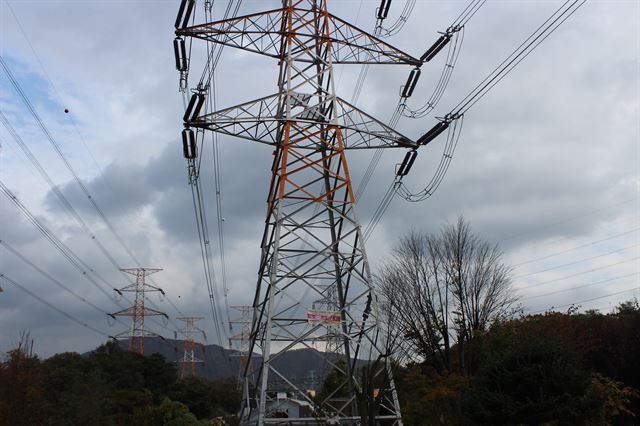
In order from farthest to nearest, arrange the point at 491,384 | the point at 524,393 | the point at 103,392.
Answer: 1. the point at 103,392
2. the point at 491,384
3. the point at 524,393

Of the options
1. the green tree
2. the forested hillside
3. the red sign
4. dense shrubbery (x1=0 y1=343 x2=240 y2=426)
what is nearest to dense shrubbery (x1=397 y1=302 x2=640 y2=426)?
the forested hillside

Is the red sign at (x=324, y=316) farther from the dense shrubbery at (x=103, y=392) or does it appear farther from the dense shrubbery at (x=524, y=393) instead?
the dense shrubbery at (x=103, y=392)

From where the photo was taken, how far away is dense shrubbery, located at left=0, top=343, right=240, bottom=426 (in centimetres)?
2403

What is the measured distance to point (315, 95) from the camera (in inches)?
757

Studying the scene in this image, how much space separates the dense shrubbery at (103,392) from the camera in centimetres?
2403

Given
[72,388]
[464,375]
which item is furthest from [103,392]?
[464,375]

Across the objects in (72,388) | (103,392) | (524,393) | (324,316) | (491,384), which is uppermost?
(72,388)

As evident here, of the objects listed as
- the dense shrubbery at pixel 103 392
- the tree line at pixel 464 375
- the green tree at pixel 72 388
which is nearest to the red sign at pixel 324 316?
the tree line at pixel 464 375

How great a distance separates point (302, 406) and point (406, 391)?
1609cm

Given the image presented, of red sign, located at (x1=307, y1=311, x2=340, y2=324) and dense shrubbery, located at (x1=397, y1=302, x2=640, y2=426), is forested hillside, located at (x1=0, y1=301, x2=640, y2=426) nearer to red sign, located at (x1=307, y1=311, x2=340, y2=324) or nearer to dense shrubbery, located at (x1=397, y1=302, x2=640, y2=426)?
dense shrubbery, located at (x1=397, y1=302, x2=640, y2=426)

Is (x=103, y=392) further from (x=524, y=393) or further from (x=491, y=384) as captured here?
(x=524, y=393)

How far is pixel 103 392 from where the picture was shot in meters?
44.8

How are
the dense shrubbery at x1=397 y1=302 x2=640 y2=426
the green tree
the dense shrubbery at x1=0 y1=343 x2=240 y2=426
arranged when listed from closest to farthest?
the dense shrubbery at x1=397 y1=302 x2=640 y2=426
the dense shrubbery at x1=0 y1=343 x2=240 y2=426
the green tree

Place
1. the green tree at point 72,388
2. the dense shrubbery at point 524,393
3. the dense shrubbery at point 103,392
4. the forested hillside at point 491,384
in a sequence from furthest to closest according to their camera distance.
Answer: the green tree at point 72,388 → the dense shrubbery at point 103,392 → the forested hillside at point 491,384 → the dense shrubbery at point 524,393
